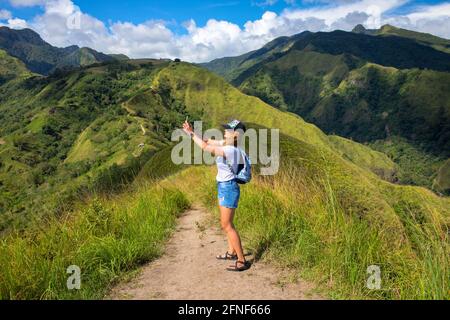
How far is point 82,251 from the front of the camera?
5.74m

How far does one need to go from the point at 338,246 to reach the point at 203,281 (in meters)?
1.89

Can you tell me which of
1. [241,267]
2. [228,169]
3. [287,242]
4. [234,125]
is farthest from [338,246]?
[234,125]

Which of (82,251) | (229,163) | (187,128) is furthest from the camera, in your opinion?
(187,128)

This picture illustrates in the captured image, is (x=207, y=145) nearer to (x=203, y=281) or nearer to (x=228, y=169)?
(x=228, y=169)

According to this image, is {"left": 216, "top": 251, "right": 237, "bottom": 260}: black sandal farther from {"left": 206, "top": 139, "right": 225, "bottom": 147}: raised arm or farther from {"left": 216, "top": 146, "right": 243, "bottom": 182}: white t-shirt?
{"left": 206, "top": 139, "right": 225, "bottom": 147}: raised arm

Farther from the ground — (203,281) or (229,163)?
(229,163)

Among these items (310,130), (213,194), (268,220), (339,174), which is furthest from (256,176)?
(310,130)

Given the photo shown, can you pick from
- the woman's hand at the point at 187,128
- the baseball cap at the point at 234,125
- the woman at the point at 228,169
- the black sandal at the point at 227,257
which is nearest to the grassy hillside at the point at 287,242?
the black sandal at the point at 227,257

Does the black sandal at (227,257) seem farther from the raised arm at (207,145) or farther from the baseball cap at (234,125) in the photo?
the baseball cap at (234,125)

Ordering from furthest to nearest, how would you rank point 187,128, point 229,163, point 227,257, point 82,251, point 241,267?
point 227,257 → point 187,128 → point 229,163 → point 241,267 → point 82,251

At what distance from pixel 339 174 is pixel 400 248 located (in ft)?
18.6

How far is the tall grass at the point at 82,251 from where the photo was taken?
4.80 m
